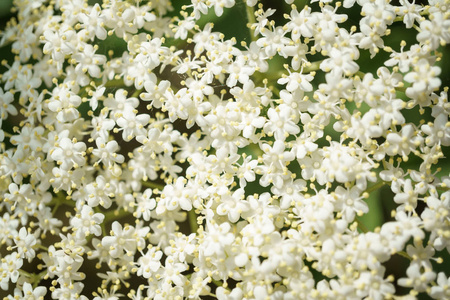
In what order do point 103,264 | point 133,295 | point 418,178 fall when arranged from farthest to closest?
point 103,264 < point 133,295 < point 418,178

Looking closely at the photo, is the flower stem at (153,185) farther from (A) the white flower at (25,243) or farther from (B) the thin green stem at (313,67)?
(B) the thin green stem at (313,67)

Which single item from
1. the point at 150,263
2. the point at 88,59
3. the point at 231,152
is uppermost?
the point at 88,59

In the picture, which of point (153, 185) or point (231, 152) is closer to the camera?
point (231, 152)

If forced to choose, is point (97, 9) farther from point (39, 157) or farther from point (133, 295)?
point (133, 295)

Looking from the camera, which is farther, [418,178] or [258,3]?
[258,3]

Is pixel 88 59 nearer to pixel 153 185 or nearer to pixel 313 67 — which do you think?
pixel 153 185

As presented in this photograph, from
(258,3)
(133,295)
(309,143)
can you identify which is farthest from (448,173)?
(133,295)

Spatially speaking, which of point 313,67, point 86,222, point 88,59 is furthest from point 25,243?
point 313,67

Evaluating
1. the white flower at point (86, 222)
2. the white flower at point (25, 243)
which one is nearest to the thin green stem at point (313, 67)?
the white flower at point (86, 222)
